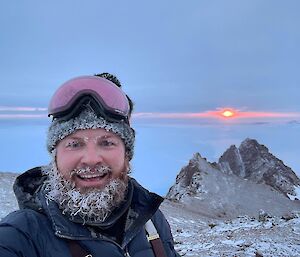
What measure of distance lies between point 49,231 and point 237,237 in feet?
34.7

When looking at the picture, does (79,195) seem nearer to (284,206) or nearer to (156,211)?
(156,211)

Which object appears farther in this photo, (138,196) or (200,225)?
(200,225)

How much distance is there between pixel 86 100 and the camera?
286 centimetres

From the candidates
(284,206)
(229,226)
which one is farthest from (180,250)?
(284,206)

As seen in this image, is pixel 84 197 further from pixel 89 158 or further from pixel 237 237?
pixel 237 237

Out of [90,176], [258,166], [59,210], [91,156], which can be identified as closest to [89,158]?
[91,156]

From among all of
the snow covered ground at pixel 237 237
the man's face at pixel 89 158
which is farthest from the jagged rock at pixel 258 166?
the man's face at pixel 89 158

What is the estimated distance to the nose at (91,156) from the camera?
2.65 metres

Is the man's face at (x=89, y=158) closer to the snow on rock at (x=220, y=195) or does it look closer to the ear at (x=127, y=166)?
the ear at (x=127, y=166)

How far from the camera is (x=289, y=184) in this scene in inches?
1465

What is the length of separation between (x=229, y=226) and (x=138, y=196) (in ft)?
40.8

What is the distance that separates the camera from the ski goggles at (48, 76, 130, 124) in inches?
110

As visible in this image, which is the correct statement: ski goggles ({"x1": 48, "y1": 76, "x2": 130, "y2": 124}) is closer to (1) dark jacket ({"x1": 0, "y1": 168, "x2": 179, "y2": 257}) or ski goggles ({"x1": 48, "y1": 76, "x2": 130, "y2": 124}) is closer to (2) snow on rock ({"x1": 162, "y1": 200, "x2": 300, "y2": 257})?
(1) dark jacket ({"x1": 0, "y1": 168, "x2": 179, "y2": 257})

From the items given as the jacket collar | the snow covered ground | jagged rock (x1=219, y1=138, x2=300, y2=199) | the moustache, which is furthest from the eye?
jagged rock (x1=219, y1=138, x2=300, y2=199)
